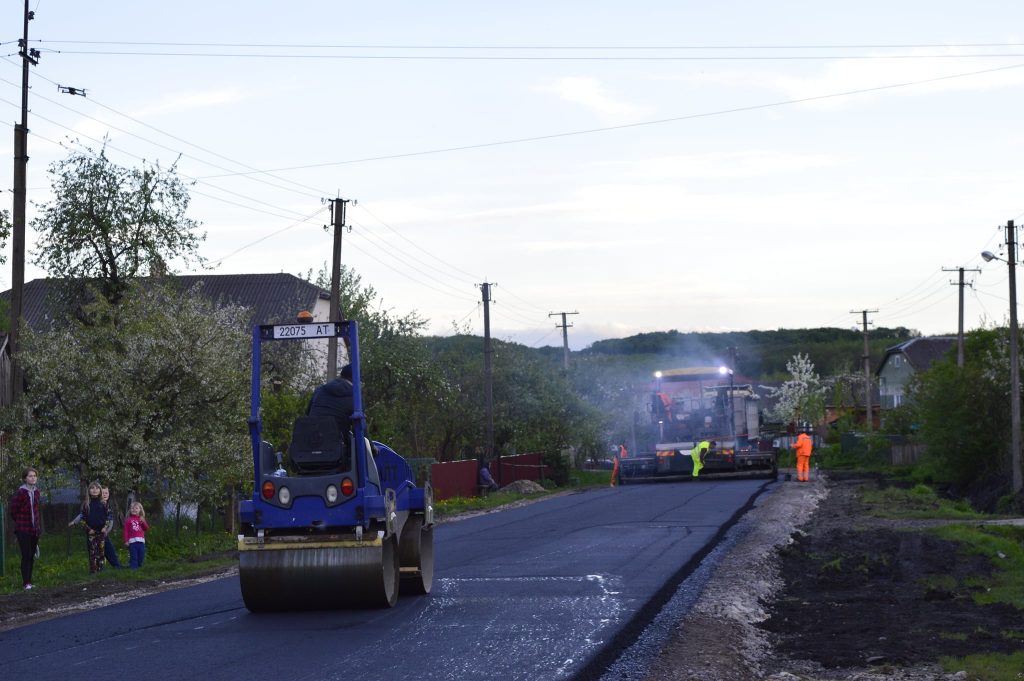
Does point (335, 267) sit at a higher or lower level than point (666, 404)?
higher

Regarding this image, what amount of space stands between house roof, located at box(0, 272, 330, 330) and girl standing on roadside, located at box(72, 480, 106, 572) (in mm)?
29840

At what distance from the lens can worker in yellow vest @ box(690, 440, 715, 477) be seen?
40031 mm

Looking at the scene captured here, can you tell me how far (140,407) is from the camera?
22781 mm

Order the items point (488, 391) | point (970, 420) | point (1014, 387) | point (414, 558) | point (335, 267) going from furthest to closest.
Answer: point (488, 391) < point (970, 420) < point (1014, 387) < point (335, 267) < point (414, 558)

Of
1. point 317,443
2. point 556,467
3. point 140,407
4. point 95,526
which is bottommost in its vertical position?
point 556,467

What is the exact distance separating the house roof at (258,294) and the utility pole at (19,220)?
26.4 meters

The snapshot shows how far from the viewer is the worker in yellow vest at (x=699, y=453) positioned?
40031 millimetres

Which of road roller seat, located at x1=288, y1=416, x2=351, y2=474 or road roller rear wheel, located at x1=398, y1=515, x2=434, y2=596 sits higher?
road roller seat, located at x1=288, y1=416, x2=351, y2=474

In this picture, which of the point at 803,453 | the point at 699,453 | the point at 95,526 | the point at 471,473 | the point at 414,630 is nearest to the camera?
the point at 414,630

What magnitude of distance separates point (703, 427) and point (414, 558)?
2908 cm

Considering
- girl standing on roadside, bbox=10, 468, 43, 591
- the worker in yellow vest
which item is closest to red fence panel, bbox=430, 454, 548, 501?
the worker in yellow vest

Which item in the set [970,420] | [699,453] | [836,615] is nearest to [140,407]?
[836,615]

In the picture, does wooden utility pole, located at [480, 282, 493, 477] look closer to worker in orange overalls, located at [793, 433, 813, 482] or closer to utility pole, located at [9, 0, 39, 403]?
worker in orange overalls, located at [793, 433, 813, 482]

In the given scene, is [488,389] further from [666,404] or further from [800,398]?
[800,398]
